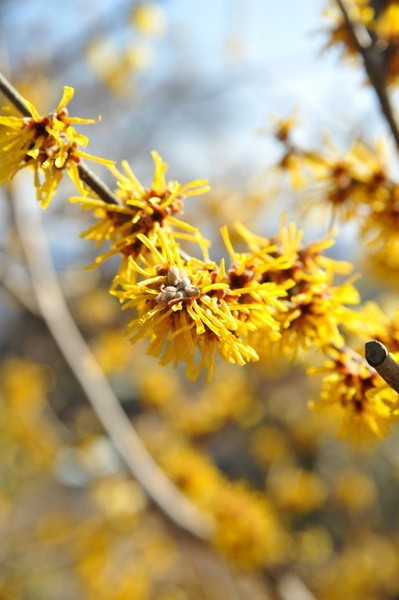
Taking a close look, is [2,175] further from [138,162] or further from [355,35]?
[138,162]

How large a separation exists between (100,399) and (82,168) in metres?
1.86

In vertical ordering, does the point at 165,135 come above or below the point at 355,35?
below

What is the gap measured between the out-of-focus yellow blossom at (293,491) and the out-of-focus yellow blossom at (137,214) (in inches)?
102

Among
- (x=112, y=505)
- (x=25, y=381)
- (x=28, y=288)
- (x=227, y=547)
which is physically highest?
(x=28, y=288)

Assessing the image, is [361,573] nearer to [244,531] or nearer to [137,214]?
[244,531]

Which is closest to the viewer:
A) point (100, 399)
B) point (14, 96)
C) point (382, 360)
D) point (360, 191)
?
point (382, 360)

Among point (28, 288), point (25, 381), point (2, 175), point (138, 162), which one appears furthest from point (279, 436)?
point (138, 162)

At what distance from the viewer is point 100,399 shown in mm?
2412

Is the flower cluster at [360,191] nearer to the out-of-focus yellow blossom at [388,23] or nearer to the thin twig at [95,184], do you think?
the out-of-focus yellow blossom at [388,23]

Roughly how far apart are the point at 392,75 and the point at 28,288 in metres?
1.94

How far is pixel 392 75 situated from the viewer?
1.24m

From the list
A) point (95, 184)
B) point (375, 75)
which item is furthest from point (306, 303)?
point (375, 75)

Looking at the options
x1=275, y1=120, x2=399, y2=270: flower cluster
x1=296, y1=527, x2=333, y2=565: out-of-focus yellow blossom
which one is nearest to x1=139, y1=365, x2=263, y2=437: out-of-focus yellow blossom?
x1=296, y1=527, x2=333, y2=565: out-of-focus yellow blossom

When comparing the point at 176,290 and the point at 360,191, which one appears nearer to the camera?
the point at 176,290
